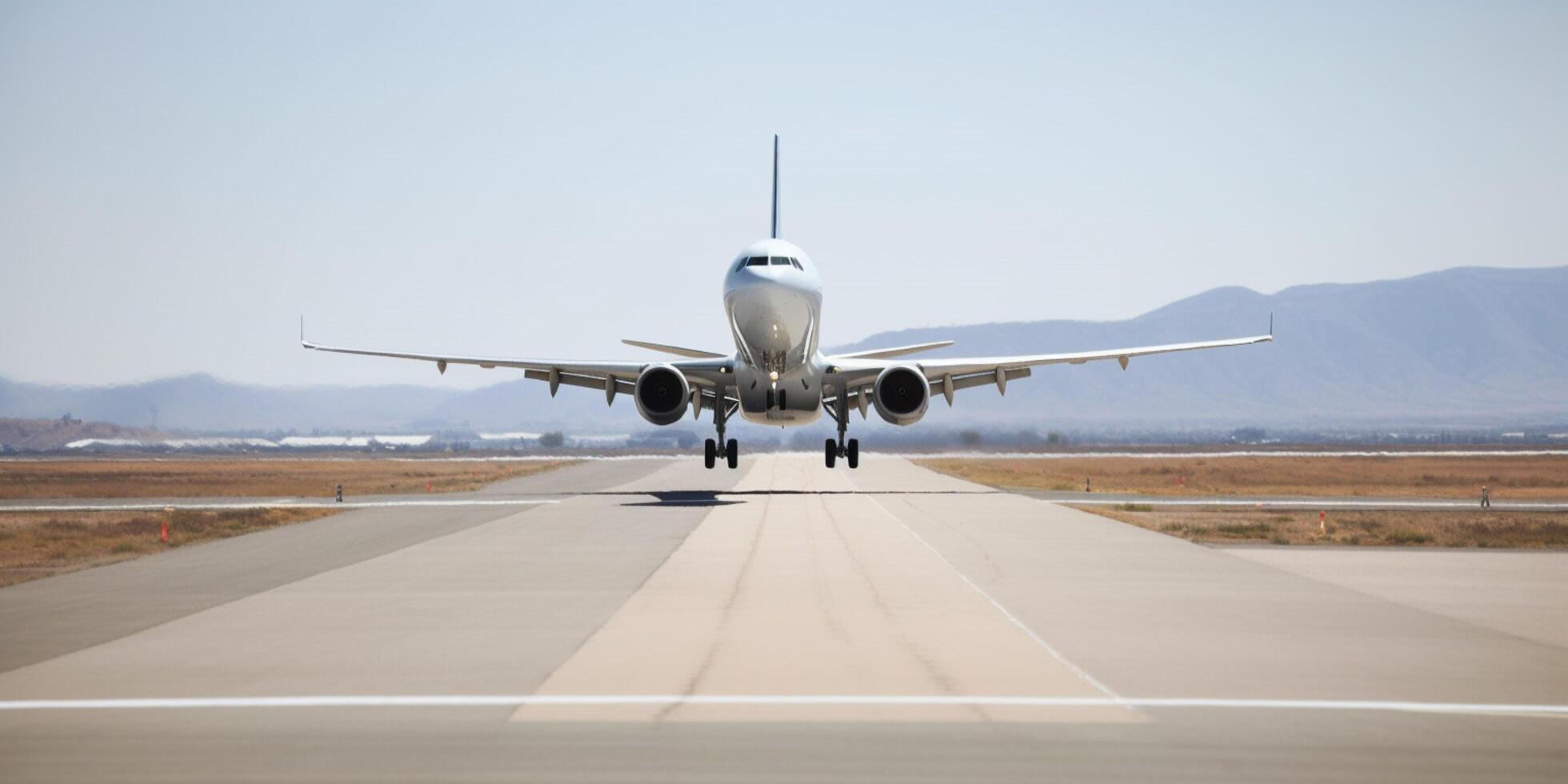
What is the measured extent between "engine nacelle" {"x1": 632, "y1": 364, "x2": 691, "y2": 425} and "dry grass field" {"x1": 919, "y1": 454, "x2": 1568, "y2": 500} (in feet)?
Result: 67.7

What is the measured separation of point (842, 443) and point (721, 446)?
15.2 feet

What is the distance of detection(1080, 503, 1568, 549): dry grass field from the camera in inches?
1267

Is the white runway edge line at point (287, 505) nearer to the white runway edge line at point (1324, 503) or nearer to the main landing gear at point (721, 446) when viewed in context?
the main landing gear at point (721, 446)

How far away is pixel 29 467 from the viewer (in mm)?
94438

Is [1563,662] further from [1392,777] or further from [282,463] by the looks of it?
[282,463]

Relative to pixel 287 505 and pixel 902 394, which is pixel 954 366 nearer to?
pixel 902 394

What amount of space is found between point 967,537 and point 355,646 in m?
17.6

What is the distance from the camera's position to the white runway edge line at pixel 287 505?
43906mm

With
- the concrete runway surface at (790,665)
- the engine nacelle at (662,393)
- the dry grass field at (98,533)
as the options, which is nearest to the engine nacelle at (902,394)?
the engine nacelle at (662,393)

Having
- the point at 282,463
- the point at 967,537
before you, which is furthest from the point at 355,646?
the point at 282,463

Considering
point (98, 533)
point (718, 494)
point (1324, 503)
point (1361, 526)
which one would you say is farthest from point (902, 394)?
point (98, 533)

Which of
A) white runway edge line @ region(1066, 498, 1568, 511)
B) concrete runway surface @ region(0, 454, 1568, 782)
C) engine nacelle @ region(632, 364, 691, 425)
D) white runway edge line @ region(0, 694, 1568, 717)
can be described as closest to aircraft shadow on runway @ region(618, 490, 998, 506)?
engine nacelle @ region(632, 364, 691, 425)

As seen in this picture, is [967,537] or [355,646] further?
[967,537]

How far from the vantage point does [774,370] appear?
40312mm
